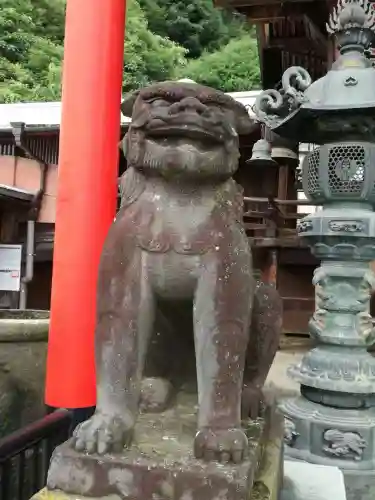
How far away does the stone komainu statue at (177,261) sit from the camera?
1.09m

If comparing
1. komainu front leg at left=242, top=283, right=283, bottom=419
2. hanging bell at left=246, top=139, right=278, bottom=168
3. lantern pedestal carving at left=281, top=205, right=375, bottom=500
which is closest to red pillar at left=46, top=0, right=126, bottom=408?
lantern pedestal carving at left=281, top=205, right=375, bottom=500

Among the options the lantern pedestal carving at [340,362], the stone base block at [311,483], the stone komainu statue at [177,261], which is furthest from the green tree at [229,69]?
the stone komainu statue at [177,261]

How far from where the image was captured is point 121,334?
1.10m

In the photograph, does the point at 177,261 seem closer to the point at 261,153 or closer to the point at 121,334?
the point at 121,334

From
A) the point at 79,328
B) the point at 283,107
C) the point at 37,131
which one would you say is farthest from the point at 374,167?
the point at 37,131

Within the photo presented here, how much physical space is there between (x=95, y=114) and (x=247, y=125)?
1566mm

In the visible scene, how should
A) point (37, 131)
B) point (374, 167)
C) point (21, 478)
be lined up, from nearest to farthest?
point (21, 478) < point (374, 167) < point (37, 131)

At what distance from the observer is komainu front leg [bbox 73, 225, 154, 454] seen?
1.10m

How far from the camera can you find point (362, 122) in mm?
2416

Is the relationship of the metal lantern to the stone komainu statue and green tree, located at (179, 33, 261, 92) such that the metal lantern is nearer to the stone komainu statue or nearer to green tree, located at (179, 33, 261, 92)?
the stone komainu statue

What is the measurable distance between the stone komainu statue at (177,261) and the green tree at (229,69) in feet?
41.6

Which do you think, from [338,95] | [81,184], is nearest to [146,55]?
[81,184]

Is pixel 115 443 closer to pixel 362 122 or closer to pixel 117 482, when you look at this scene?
pixel 117 482

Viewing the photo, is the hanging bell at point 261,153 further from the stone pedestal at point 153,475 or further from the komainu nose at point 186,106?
the stone pedestal at point 153,475
